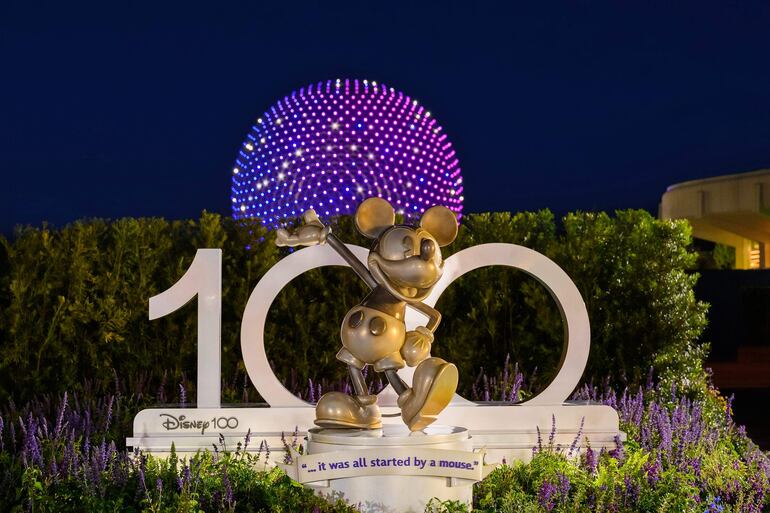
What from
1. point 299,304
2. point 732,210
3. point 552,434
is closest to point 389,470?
point 552,434

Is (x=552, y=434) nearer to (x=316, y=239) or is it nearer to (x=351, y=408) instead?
(x=351, y=408)

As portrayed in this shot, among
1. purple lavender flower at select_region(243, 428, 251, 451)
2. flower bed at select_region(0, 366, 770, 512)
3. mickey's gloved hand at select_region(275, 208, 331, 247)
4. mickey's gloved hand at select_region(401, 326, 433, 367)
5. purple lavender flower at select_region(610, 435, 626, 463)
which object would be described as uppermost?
mickey's gloved hand at select_region(275, 208, 331, 247)

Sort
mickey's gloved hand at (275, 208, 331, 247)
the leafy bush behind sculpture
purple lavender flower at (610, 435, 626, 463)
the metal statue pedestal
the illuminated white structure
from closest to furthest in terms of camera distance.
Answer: the metal statue pedestal, mickey's gloved hand at (275, 208, 331, 247), purple lavender flower at (610, 435, 626, 463), the leafy bush behind sculpture, the illuminated white structure

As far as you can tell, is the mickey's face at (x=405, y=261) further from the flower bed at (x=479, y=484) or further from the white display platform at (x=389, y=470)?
the flower bed at (x=479, y=484)

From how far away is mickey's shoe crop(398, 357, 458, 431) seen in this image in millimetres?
4141

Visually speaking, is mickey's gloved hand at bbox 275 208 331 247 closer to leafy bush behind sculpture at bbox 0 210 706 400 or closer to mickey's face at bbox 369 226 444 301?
mickey's face at bbox 369 226 444 301

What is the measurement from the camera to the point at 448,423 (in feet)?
16.8

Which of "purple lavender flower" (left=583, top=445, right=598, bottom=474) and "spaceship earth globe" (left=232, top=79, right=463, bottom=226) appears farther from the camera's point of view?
"spaceship earth globe" (left=232, top=79, right=463, bottom=226)

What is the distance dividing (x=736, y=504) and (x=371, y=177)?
3.47 meters

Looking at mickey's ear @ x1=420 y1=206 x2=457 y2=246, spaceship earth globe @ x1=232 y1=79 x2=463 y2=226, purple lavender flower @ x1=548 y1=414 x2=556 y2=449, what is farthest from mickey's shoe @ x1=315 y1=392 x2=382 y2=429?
spaceship earth globe @ x1=232 y1=79 x2=463 y2=226

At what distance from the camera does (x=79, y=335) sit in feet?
24.0

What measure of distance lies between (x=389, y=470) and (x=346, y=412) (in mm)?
358

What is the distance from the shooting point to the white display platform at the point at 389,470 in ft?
13.3

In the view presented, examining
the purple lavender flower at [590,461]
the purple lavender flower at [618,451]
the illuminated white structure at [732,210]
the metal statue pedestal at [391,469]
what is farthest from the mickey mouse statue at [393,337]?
the illuminated white structure at [732,210]
